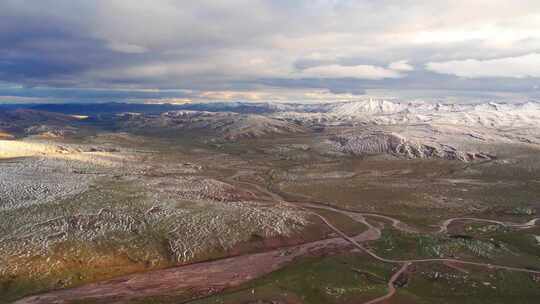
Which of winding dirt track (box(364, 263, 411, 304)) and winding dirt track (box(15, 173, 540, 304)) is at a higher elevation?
winding dirt track (box(364, 263, 411, 304))

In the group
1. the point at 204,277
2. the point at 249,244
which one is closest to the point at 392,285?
the point at 204,277

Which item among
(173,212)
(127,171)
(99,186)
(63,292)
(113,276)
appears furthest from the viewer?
(127,171)

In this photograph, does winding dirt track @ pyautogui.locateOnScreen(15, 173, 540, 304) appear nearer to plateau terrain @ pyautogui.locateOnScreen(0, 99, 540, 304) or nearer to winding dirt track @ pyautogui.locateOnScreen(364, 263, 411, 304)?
winding dirt track @ pyautogui.locateOnScreen(364, 263, 411, 304)

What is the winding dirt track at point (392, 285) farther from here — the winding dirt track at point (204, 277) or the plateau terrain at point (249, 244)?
the plateau terrain at point (249, 244)

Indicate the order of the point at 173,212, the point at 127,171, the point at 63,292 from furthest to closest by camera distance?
1. the point at 127,171
2. the point at 173,212
3. the point at 63,292

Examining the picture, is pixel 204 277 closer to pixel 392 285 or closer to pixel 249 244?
pixel 249 244

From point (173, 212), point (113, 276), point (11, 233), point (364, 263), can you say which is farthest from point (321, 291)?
point (11, 233)

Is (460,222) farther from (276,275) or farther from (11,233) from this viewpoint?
(11,233)

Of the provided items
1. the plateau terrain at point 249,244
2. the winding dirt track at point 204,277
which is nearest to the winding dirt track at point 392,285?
the winding dirt track at point 204,277

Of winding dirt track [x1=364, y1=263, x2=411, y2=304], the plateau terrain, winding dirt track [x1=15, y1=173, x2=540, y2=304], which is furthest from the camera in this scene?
winding dirt track [x1=15, y1=173, x2=540, y2=304]

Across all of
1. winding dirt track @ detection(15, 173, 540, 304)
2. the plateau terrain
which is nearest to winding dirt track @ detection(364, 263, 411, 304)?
winding dirt track @ detection(15, 173, 540, 304)

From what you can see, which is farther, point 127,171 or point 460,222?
point 127,171
